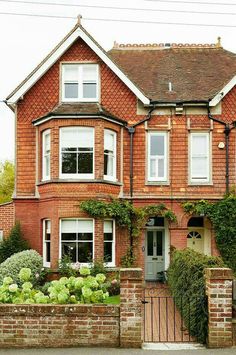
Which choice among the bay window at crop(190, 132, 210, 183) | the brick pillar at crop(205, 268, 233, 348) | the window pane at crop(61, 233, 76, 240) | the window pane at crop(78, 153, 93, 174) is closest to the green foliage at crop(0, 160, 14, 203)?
the window pane at crop(61, 233, 76, 240)

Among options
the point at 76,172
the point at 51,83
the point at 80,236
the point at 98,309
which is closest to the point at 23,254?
the point at 80,236

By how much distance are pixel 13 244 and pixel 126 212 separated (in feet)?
15.7

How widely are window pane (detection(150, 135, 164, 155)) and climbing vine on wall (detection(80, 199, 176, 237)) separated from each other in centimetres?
230

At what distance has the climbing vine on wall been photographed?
67.1 ft

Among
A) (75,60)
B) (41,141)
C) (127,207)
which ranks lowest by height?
(127,207)

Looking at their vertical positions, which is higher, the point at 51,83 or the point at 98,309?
the point at 51,83

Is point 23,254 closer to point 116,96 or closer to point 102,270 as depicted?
point 102,270

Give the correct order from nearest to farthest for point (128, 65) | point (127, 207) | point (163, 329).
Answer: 1. point (163, 329)
2. point (127, 207)
3. point (128, 65)

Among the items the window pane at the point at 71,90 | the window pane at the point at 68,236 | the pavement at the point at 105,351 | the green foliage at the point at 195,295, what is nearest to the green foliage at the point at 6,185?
the window pane at the point at 71,90

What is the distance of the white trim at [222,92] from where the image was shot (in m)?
21.8

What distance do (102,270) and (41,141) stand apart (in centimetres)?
598

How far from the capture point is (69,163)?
821 inches

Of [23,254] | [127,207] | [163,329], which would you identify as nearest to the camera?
[163,329]

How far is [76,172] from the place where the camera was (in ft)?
68.2
